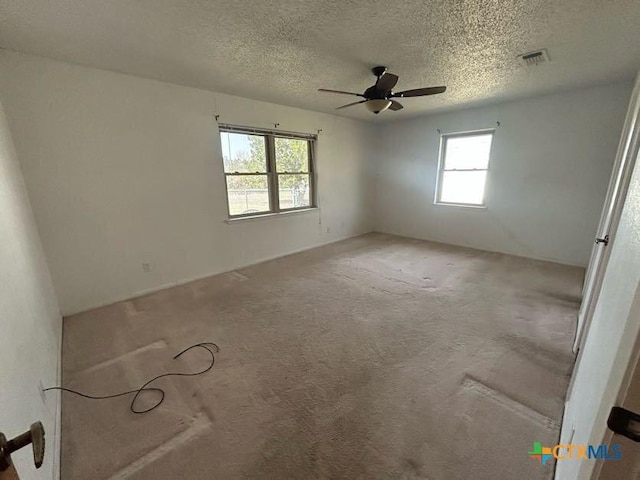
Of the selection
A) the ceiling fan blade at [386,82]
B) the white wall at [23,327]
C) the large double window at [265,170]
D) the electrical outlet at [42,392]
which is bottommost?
the electrical outlet at [42,392]

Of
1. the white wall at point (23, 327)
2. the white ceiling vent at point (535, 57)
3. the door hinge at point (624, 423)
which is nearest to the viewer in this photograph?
the door hinge at point (624, 423)

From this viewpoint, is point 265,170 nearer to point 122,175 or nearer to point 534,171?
point 122,175

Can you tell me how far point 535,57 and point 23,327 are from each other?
4392 mm

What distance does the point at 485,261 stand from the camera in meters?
4.20

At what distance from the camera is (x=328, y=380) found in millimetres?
1831

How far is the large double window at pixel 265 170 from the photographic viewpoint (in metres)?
3.81

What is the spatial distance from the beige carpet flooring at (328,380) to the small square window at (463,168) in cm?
205

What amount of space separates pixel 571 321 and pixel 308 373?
2.55 m

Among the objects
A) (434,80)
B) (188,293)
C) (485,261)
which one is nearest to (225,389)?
(188,293)

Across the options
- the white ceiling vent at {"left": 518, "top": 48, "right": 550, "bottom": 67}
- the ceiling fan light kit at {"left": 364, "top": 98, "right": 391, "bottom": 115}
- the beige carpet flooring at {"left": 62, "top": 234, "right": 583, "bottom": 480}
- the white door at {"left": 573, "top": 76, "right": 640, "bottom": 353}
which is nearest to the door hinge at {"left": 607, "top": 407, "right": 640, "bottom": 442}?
the beige carpet flooring at {"left": 62, "top": 234, "right": 583, "bottom": 480}

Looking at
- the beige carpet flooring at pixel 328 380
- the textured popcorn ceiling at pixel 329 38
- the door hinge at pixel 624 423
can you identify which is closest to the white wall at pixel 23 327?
the beige carpet flooring at pixel 328 380

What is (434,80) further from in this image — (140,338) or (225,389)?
(140,338)

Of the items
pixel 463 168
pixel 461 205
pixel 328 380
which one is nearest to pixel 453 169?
pixel 463 168

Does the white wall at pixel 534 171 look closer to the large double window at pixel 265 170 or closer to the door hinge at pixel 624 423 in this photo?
the large double window at pixel 265 170
